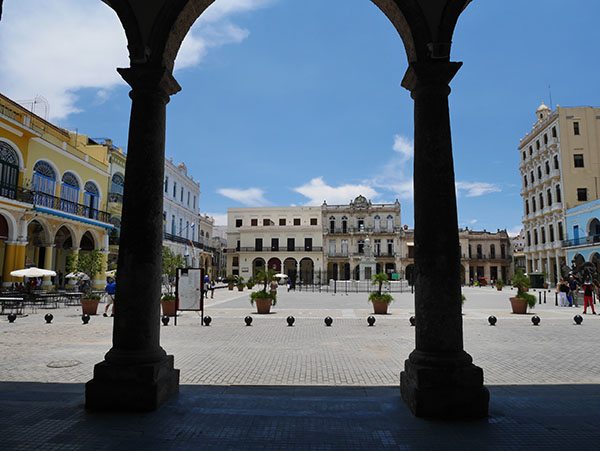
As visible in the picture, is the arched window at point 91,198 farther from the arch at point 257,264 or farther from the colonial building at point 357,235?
the colonial building at point 357,235

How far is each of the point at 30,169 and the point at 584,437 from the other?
2525 centimetres

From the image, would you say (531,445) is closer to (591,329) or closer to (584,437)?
(584,437)

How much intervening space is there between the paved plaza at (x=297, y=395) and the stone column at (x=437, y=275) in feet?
0.80

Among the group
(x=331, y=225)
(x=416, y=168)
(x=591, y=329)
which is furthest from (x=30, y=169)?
(x=331, y=225)

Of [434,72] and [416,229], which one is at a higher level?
[434,72]

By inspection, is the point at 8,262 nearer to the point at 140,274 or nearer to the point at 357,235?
the point at 140,274

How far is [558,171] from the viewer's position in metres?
41.6

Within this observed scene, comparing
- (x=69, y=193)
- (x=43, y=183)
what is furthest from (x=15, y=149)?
(x=69, y=193)

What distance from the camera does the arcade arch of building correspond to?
4.27 meters

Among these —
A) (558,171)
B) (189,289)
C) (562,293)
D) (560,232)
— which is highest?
(558,171)

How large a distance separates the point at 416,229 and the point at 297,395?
2.36 meters

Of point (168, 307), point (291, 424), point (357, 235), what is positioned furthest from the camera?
point (357, 235)

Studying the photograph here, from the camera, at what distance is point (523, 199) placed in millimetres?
51688

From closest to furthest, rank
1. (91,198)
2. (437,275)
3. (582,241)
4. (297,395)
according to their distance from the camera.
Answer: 1. (437,275)
2. (297,395)
3. (91,198)
4. (582,241)
